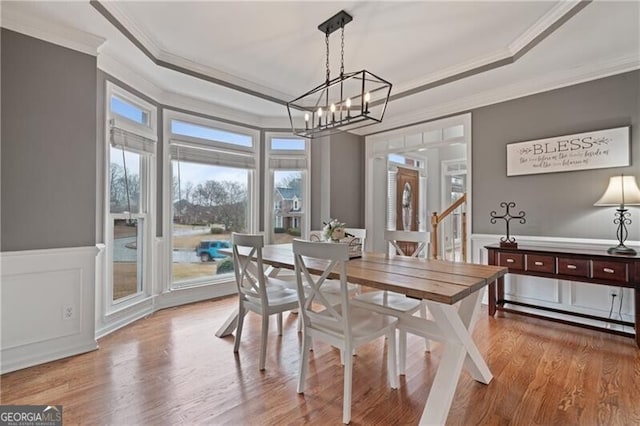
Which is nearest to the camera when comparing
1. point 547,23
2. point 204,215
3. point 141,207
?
point 547,23

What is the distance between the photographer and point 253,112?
448cm

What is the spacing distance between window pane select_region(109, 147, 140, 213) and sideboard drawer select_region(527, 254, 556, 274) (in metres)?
4.17

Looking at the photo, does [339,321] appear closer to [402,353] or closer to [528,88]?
[402,353]

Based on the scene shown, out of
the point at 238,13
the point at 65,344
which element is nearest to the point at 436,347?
the point at 65,344

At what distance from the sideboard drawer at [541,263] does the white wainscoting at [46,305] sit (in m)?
4.02

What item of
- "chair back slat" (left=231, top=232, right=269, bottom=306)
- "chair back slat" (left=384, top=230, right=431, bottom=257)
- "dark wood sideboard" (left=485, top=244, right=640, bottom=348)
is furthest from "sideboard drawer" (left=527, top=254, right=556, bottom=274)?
"chair back slat" (left=231, top=232, right=269, bottom=306)

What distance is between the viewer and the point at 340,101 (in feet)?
8.11

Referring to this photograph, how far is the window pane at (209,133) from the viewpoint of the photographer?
3939 millimetres

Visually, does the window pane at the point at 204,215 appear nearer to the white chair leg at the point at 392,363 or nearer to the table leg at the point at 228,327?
the table leg at the point at 228,327

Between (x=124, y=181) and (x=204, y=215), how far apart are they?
3.57 feet

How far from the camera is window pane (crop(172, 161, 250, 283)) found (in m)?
3.96

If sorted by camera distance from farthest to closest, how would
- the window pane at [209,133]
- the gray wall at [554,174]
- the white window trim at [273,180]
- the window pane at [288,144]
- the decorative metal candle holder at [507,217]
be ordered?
the window pane at [288,144], the white window trim at [273,180], the window pane at [209,133], the decorative metal candle holder at [507,217], the gray wall at [554,174]

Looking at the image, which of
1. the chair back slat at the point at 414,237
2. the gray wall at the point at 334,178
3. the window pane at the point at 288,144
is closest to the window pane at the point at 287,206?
the gray wall at the point at 334,178

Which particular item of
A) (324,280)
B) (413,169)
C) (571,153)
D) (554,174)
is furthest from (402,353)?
(413,169)
